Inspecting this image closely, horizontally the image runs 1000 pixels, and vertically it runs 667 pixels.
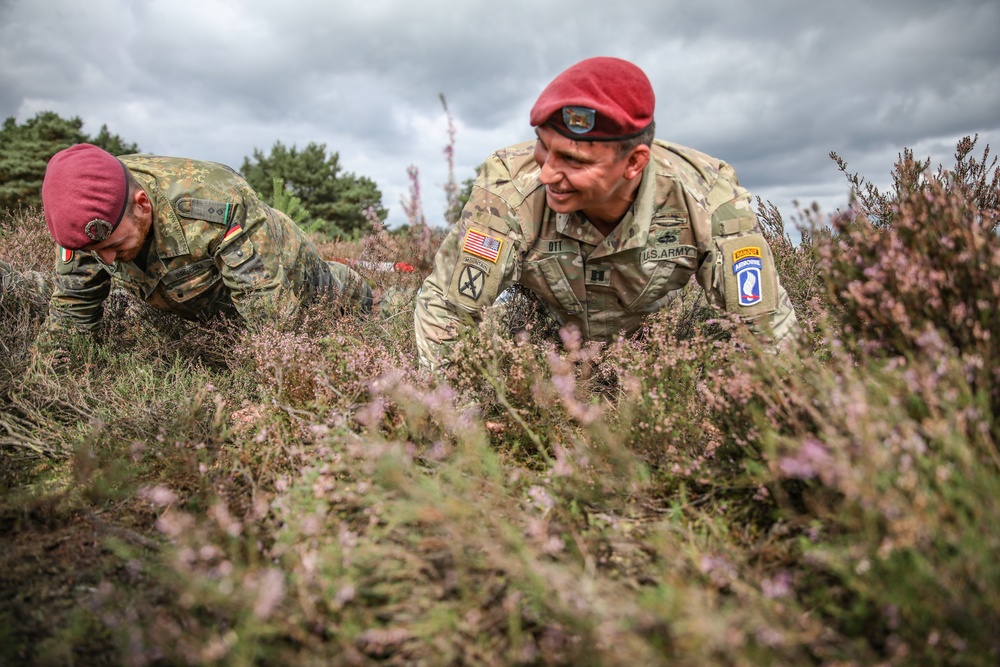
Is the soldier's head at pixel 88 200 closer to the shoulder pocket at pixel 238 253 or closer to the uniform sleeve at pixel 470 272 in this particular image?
the shoulder pocket at pixel 238 253

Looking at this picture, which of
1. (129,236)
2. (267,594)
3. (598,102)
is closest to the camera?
(267,594)

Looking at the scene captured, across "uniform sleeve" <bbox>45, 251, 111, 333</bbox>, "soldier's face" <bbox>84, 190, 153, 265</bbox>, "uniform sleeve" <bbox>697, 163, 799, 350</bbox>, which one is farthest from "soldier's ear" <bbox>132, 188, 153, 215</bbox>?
"uniform sleeve" <bbox>697, 163, 799, 350</bbox>

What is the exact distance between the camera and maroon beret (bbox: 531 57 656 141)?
2.29 meters

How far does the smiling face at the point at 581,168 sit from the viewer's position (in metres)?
2.37

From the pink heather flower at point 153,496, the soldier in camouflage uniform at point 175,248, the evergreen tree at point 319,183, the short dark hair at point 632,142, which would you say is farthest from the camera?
the evergreen tree at point 319,183

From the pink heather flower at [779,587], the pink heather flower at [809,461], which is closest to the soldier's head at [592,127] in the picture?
the pink heather flower at [809,461]

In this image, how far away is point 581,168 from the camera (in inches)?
95.3

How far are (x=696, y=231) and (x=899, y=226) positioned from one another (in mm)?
1104

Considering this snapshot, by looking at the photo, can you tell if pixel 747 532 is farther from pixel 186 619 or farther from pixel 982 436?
pixel 186 619

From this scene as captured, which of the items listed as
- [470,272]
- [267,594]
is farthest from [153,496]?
[470,272]

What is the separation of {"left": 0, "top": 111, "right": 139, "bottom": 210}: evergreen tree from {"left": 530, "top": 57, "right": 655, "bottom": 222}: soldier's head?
615 inches

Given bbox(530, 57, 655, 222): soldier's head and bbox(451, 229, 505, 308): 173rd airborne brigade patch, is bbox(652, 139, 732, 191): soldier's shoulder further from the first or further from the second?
bbox(451, 229, 505, 308): 173rd airborne brigade patch

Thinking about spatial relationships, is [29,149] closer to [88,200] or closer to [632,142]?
[88,200]

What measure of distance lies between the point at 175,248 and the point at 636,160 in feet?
8.80
